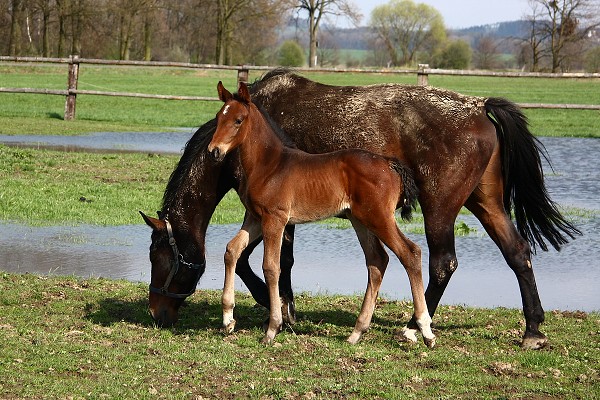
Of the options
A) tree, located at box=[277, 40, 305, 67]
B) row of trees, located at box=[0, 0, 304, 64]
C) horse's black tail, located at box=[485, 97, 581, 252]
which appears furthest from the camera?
tree, located at box=[277, 40, 305, 67]

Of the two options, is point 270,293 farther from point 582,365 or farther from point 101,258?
point 101,258

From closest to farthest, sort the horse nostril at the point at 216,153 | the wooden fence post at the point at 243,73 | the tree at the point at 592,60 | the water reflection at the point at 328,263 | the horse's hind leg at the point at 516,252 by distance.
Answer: the horse nostril at the point at 216,153 < the horse's hind leg at the point at 516,252 < the water reflection at the point at 328,263 < the wooden fence post at the point at 243,73 < the tree at the point at 592,60

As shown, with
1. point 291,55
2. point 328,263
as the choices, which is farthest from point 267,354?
point 291,55

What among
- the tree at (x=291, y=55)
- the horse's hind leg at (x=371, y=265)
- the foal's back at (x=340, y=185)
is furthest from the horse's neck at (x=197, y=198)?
the tree at (x=291, y=55)

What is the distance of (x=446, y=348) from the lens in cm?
664

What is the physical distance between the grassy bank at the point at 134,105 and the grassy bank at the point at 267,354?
49.8ft

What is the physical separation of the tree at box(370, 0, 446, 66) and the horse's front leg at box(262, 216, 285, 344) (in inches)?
3692

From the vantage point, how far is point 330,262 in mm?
10062

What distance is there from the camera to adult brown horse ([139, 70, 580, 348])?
706 centimetres

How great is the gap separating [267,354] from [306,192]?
46.8 inches

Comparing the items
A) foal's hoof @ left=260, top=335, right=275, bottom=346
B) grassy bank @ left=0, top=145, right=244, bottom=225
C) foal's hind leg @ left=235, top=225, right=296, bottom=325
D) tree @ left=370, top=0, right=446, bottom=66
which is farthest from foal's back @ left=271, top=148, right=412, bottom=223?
tree @ left=370, top=0, right=446, bottom=66

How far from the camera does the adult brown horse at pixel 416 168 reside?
23.2 feet

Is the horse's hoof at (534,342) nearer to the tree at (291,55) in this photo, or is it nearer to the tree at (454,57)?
the tree at (291,55)

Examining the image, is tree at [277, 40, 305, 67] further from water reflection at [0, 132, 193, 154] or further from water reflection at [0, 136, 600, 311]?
water reflection at [0, 136, 600, 311]
